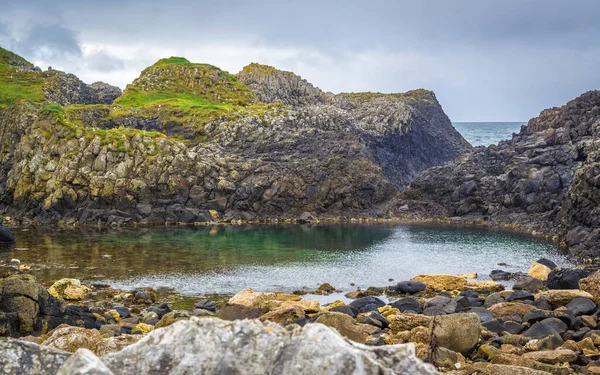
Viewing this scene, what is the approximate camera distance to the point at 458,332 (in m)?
22.7

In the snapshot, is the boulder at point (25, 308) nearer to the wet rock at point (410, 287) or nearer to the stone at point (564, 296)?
the stone at point (564, 296)

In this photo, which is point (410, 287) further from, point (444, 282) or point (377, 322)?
point (377, 322)

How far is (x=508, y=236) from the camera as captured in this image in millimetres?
90250

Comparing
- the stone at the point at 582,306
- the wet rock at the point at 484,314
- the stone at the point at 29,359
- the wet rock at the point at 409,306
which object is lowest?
the wet rock at the point at 409,306

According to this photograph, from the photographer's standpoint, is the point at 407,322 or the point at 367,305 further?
the point at 367,305

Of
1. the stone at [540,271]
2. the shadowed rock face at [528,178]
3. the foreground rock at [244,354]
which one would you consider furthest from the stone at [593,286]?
the shadowed rock face at [528,178]

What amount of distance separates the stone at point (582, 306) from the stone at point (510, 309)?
6.72ft

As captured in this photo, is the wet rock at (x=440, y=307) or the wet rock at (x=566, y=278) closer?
the wet rock at (x=440, y=307)

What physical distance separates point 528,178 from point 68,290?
96.0 metres

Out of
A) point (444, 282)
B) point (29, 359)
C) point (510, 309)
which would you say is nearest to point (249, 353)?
point (29, 359)

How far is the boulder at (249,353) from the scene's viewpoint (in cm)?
534

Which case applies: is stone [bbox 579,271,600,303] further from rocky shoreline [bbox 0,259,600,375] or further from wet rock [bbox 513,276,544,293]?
wet rock [bbox 513,276,544,293]

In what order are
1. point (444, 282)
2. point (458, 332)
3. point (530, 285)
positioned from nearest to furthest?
point (458, 332), point (530, 285), point (444, 282)

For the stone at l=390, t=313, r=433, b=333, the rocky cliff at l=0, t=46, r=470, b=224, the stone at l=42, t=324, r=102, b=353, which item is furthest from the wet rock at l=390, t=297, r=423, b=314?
the rocky cliff at l=0, t=46, r=470, b=224
